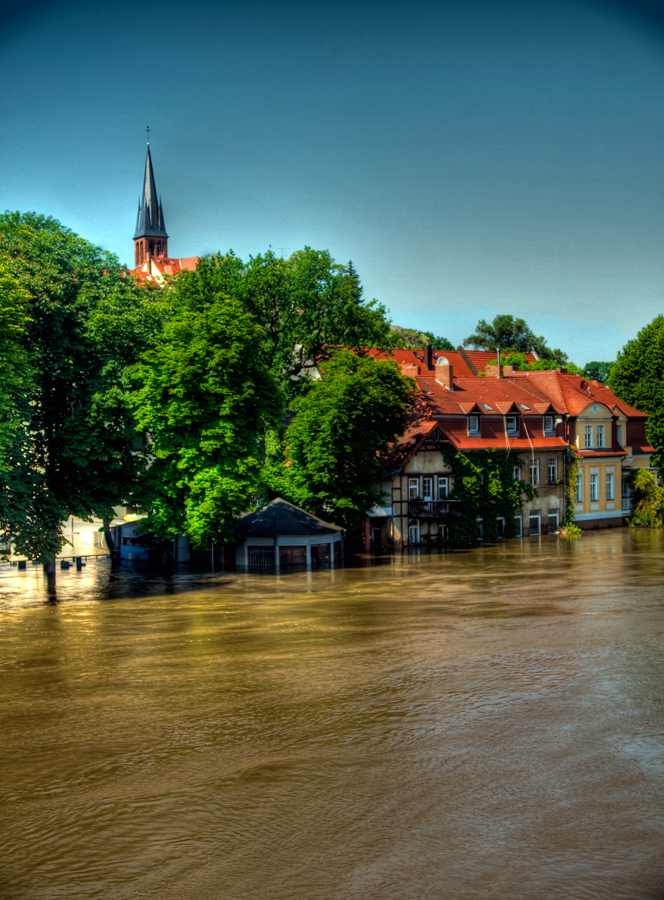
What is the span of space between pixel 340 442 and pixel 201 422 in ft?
26.1

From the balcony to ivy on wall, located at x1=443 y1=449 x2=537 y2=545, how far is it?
3.09ft

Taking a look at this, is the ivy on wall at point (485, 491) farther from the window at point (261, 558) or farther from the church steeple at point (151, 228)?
the church steeple at point (151, 228)

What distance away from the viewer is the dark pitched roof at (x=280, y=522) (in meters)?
42.3

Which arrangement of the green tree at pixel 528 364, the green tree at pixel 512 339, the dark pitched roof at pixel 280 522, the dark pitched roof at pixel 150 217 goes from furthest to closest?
the dark pitched roof at pixel 150 217
the green tree at pixel 512 339
the green tree at pixel 528 364
the dark pitched roof at pixel 280 522

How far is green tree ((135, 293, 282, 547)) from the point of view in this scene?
39.4 meters

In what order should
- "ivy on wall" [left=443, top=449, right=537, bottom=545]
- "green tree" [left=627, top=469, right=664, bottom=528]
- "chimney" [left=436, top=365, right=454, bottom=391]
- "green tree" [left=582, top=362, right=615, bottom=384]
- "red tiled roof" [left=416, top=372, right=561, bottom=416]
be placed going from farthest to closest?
"green tree" [left=582, top=362, right=615, bottom=384]
"green tree" [left=627, top=469, right=664, bottom=528]
"chimney" [left=436, top=365, right=454, bottom=391]
"red tiled roof" [left=416, top=372, right=561, bottom=416]
"ivy on wall" [left=443, top=449, right=537, bottom=545]

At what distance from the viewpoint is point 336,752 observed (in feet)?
57.4

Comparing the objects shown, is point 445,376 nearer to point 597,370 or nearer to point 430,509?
point 430,509

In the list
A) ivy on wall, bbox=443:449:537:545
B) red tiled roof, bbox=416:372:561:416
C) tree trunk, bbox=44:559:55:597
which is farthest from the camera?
red tiled roof, bbox=416:372:561:416

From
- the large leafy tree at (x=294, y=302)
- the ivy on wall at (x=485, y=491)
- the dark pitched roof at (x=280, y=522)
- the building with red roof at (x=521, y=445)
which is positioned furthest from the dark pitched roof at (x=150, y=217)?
the dark pitched roof at (x=280, y=522)

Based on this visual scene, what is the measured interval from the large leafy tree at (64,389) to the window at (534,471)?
85.1 feet

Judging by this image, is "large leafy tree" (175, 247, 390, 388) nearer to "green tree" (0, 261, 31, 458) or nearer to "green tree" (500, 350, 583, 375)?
"green tree" (0, 261, 31, 458)

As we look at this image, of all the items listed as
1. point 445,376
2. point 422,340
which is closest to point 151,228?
point 422,340

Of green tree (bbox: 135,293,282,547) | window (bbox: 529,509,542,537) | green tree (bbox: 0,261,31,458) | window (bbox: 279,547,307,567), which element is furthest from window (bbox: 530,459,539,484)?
green tree (bbox: 0,261,31,458)
